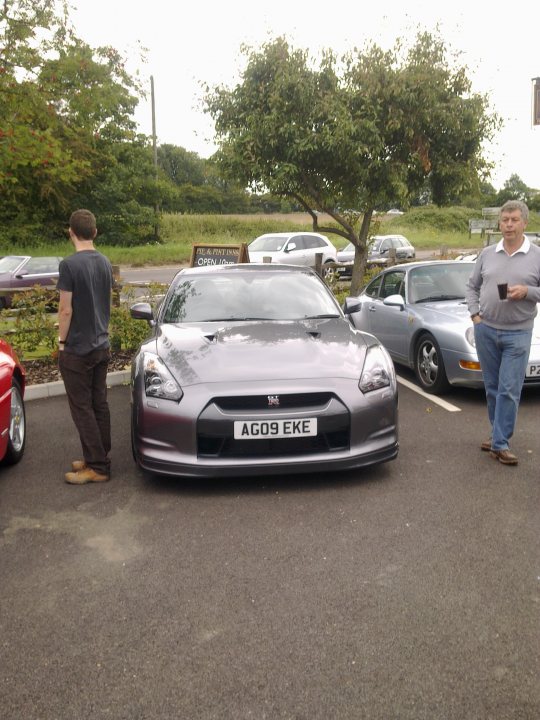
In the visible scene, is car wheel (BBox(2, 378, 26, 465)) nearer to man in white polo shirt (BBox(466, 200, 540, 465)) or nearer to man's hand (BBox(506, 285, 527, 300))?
man in white polo shirt (BBox(466, 200, 540, 465))

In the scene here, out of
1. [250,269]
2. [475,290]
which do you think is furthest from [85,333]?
[475,290]

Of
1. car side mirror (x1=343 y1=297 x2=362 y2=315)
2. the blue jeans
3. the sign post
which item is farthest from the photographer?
the sign post

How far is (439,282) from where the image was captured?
8195mm

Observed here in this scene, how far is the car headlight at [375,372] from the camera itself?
189 inches

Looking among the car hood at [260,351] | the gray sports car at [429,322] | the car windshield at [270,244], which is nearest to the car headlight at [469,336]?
the gray sports car at [429,322]

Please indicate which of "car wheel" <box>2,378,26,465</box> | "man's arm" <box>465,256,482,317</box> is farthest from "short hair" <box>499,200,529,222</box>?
"car wheel" <box>2,378,26,465</box>

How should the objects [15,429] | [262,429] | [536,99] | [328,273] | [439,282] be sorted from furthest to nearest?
1. [536,99]
2. [328,273]
3. [439,282]
4. [15,429]
5. [262,429]

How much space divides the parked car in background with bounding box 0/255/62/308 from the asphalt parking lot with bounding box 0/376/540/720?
12.7 m

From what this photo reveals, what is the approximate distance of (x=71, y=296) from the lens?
4.68 metres

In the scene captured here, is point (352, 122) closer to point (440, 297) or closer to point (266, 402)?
point (440, 297)

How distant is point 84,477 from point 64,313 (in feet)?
3.67

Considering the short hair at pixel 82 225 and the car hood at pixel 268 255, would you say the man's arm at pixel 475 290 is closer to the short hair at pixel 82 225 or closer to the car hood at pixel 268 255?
the short hair at pixel 82 225

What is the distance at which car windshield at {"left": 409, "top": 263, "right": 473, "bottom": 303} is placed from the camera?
26.4 ft

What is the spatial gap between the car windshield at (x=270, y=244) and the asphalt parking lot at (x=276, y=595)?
63.4 feet
